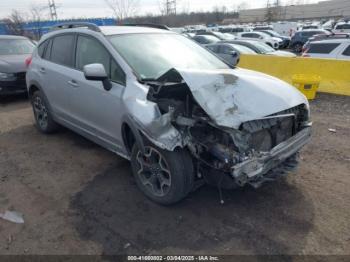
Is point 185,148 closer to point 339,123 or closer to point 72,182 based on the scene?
point 72,182

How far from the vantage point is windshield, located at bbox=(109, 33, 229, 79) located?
11.3 feet

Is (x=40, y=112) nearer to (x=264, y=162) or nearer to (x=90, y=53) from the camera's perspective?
(x=90, y=53)

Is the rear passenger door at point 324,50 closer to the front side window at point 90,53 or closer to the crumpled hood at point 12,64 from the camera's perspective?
Result: the front side window at point 90,53

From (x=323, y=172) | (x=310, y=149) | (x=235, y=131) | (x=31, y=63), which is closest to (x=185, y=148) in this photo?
(x=235, y=131)

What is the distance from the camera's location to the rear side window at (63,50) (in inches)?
171

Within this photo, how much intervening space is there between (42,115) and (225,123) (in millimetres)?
3955

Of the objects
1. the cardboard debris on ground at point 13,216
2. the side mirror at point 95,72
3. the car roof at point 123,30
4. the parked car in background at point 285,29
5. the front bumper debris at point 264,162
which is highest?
the car roof at point 123,30

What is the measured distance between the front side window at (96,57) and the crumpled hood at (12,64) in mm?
4446

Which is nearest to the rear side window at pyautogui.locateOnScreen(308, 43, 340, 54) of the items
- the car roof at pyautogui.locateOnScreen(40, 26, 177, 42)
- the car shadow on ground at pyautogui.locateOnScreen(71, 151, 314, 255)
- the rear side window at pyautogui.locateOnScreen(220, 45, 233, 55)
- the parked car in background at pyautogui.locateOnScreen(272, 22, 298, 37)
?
the rear side window at pyautogui.locateOnScreen(220, 45, 233, 55)

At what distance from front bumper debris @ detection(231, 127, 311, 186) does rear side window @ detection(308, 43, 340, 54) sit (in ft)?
27.3

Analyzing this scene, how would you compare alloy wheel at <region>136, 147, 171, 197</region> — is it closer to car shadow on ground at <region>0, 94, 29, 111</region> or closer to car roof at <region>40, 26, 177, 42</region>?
car roof at <region>40, 26, 177, 42</region>

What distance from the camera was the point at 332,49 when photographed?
32.9 ft

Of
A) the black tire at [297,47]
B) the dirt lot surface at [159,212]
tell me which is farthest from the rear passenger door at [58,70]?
the black tire at [297,47]

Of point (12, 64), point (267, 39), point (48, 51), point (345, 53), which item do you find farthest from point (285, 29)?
point (48, 51)
